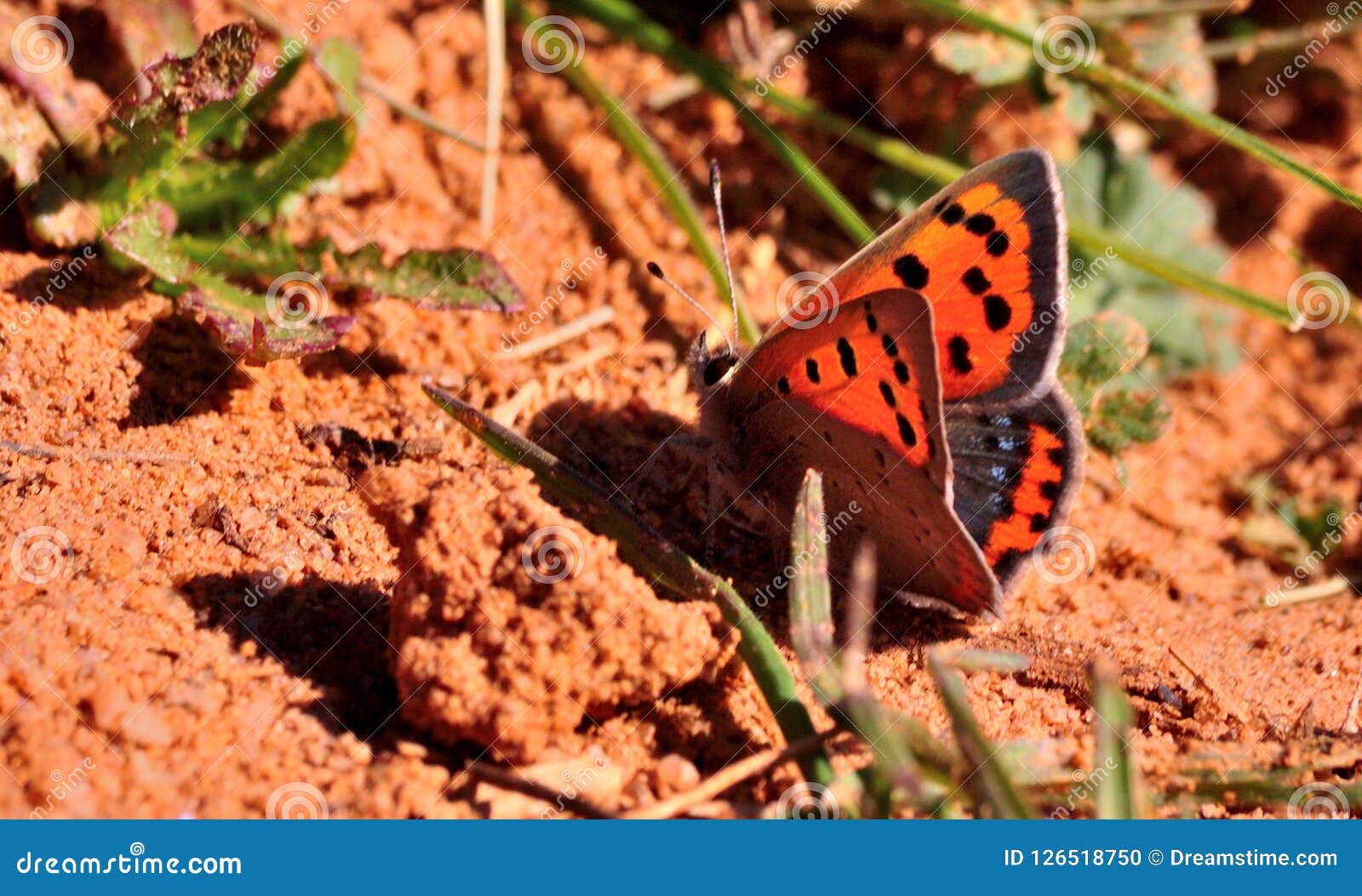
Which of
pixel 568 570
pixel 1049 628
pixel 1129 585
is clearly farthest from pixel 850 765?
pixel 1129 585

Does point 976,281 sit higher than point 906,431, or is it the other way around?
point 976,281

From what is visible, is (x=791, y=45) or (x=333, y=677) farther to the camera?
(x=791, y=45)

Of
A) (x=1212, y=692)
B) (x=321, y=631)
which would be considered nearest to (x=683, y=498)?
(x=321, y=631)

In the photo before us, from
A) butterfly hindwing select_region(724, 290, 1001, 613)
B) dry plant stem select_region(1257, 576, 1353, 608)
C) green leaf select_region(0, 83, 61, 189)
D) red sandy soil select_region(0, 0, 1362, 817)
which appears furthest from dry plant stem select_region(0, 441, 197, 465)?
dry plant stem select_region(1257, 576, 1353, 608)

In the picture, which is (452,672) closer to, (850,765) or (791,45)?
(850,765)

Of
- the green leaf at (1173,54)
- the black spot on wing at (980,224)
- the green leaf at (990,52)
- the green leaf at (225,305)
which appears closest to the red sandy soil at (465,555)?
the green leaf at (225,305)

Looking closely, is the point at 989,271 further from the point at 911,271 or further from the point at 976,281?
the point at 911,271
